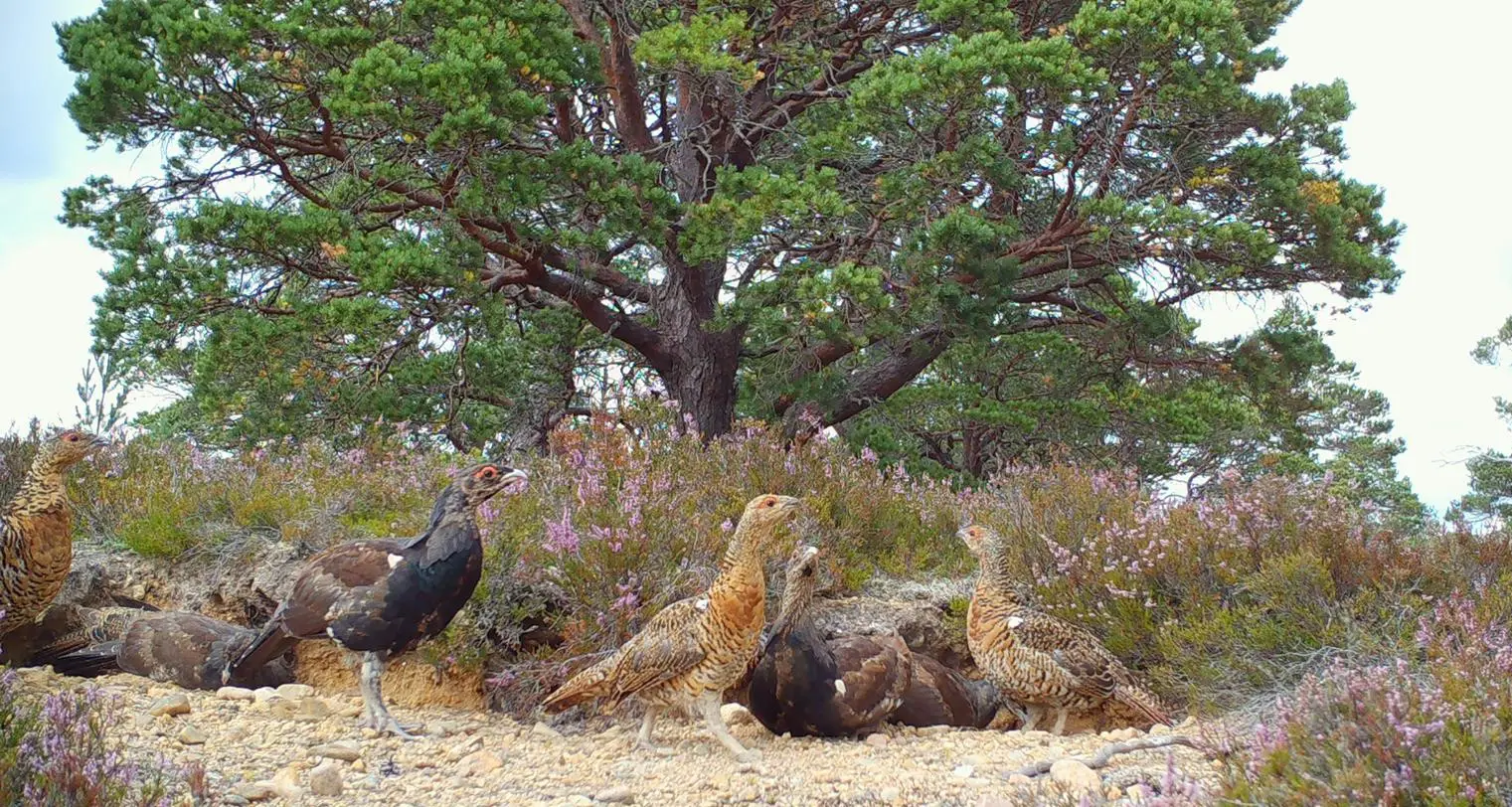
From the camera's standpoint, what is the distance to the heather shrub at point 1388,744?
3217 millimetres

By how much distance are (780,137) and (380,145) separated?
6.25 m

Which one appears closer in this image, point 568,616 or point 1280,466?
point 568,616

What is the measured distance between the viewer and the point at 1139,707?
6.25 meters

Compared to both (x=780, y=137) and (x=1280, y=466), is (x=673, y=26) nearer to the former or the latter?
(x=780, y=137)

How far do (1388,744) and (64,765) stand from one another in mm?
4001

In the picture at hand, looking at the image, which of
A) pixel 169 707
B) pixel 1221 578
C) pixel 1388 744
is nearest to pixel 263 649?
pixel 169 707

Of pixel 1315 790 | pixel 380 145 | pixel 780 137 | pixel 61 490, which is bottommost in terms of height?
pixel 1315 790

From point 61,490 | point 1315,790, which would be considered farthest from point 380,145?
point 1315,790

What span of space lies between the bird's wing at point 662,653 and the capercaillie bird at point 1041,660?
6.36 feet

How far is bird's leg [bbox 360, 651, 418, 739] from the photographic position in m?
5.35

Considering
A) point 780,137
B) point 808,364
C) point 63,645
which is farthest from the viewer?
point 780,137

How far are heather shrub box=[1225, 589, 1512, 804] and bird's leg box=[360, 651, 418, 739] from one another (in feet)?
11.8

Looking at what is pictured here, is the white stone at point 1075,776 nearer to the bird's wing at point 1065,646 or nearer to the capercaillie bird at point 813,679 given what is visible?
the capercaillie bird at point 813,679

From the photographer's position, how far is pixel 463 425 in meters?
17.3
